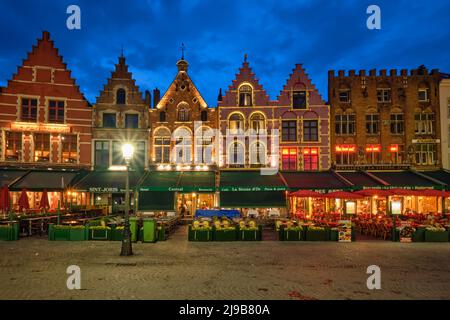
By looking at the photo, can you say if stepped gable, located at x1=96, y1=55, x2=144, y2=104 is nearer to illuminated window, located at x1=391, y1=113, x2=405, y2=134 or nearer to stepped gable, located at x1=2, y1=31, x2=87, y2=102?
stepped gable, located at x1=2, y1=31, x2=87, y2=102

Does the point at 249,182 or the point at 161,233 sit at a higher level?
the point at 249,182

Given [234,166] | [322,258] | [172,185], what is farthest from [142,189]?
[322,258]

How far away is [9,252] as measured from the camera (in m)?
14.5

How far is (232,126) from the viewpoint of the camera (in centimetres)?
3038

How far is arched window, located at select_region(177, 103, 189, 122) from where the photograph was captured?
30.5 meters

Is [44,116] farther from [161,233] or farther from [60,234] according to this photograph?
[161,233]

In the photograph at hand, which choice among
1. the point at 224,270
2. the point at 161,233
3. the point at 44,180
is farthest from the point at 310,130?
the point at 224,270

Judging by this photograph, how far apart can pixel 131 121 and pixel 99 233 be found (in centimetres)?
1441

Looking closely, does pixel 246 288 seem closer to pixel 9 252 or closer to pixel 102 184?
pixel 9 252

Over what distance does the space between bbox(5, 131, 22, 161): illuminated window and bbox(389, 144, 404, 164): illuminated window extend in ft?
95.9

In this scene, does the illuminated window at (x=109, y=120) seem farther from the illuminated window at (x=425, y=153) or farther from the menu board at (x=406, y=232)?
the illuminated window at (x=425, y=153)

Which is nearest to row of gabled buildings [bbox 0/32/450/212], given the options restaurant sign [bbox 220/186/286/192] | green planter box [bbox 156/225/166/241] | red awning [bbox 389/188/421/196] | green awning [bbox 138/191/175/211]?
green awning [bbox 138/191/175/211]

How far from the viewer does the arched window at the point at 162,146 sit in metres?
30.5

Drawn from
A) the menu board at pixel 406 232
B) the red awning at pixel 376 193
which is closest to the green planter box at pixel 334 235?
the menu board at pixel 406 232
